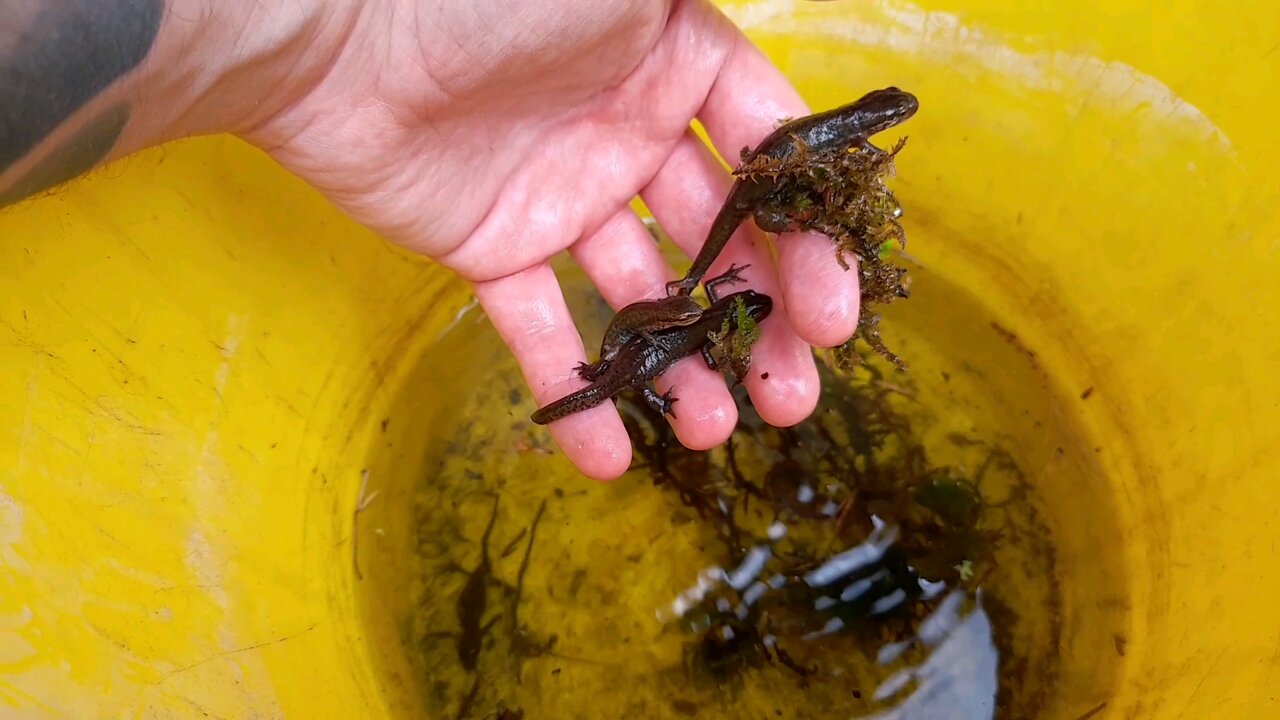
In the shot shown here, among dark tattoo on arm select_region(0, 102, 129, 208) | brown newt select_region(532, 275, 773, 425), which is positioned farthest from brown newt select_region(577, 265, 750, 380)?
dark tattoo on arm select_region(0, 102, 129, 208)

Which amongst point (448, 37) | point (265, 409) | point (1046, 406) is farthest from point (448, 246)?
point (1046, 406)

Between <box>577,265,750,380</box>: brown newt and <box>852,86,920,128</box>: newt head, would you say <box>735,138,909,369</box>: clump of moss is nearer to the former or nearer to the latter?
<box>852,86,920,128</box>: newt head

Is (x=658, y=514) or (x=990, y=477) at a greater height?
(x=658, y=514)

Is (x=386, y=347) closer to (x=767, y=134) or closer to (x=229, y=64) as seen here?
(x=229, y=64)

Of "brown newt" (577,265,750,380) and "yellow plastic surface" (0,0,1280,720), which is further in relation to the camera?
"brown newt" (577,265,750,380)

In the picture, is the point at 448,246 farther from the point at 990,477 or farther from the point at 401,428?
the point at 990,477

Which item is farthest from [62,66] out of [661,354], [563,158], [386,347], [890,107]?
[890,107]
